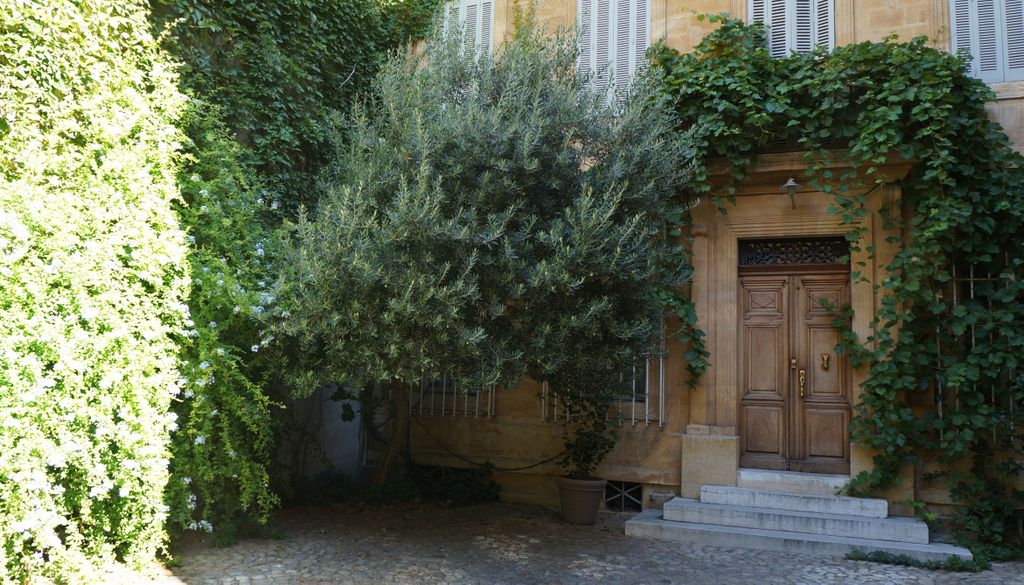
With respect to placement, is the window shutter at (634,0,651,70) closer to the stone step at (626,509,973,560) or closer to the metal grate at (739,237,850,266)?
the metal grate at (739,237,850,266)

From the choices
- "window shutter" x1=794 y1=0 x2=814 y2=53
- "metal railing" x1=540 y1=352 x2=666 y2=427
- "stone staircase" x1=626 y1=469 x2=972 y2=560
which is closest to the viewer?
"stone staircase" x1=626 y1=469 x2=972 y2=560

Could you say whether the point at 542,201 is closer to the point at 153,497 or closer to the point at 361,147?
the point at 361,147

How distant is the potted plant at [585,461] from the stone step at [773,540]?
1.49 feet

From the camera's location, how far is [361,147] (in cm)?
632

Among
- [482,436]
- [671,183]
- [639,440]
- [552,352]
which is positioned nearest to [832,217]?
[671,183]

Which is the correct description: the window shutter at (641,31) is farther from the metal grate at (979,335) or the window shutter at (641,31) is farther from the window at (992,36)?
the metal grate at (979,335)

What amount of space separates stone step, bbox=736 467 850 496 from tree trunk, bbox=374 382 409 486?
3450 mm

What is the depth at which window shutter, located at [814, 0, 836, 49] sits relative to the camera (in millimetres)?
7598

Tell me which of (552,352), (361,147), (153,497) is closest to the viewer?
(153,497)

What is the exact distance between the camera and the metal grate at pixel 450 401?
8.55 m

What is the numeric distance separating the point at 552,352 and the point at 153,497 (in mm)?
2888

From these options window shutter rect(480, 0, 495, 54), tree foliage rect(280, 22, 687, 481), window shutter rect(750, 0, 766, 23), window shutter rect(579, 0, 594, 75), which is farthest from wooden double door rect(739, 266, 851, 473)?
window shutter rect(480, 0, 495, 54)

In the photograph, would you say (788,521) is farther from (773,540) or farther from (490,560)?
(490,560)

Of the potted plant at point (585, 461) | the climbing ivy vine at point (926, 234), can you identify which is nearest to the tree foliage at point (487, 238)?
the potted plant at point (585, 461)
